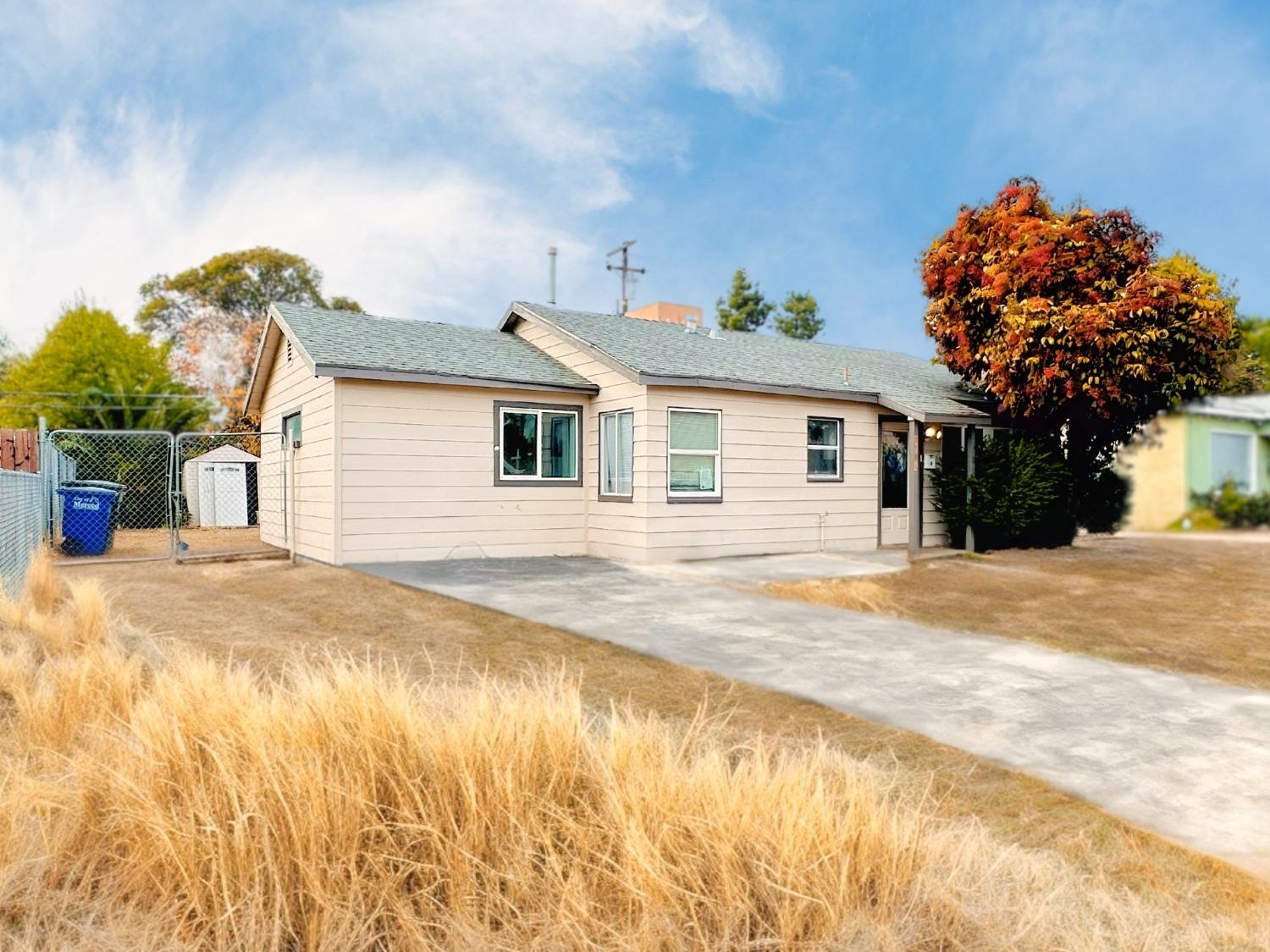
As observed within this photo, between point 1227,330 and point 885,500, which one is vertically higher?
point 1227,330

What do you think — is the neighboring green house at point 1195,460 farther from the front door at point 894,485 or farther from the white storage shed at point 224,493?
the white storage shed at point 224,493

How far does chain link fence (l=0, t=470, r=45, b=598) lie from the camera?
346 inches

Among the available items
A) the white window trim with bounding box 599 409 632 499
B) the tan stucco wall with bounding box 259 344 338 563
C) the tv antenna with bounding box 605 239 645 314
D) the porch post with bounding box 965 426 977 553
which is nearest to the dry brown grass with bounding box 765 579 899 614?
the white window trim with bounding box 599 409 632 499

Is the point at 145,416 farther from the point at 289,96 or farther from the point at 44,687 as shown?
the point at 44,687

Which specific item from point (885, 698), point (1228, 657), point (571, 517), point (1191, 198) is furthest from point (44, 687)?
point (571, 517)

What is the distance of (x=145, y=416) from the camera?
2778 centimetres

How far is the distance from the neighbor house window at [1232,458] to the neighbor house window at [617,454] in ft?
36.9

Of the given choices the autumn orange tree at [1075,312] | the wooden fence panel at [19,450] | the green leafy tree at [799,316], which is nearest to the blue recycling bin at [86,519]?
the wooden fence panel at [19,450]

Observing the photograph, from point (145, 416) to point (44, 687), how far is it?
87.9 feet

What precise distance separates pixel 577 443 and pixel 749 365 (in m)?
3.48

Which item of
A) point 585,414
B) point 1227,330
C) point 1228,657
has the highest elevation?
point 1227,330

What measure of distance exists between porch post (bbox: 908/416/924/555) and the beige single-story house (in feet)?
0.14

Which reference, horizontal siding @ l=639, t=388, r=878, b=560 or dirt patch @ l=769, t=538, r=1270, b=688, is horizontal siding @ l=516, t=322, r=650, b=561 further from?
dirt patch @ l=769, t=538, r=1270, b=688

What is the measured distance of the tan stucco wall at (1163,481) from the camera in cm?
187
